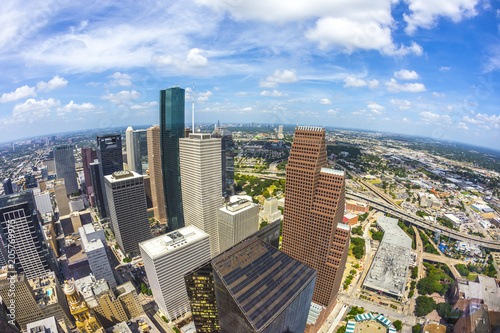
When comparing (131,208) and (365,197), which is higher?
(131,208)

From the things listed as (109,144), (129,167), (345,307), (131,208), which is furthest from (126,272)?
(129,167)

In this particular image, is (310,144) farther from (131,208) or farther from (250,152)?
(250,152)

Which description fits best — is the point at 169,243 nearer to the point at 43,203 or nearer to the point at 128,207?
the point at 128,207

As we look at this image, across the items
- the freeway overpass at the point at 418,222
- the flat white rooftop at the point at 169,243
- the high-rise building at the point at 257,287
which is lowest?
the freeway overpass at the point at 418,222

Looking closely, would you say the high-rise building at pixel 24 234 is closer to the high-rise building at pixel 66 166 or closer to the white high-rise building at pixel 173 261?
the white high-rise building at pixel 173 261

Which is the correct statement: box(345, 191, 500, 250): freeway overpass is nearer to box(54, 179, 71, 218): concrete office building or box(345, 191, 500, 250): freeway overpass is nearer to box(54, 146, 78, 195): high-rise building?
box(54, 179, 71, 218): concrete office building

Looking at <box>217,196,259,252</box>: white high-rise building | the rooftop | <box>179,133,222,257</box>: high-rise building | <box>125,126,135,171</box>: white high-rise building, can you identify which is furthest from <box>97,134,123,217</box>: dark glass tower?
the rooftop

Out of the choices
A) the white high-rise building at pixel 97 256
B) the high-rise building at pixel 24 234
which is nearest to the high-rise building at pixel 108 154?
the white high-rise building at pixel 97 256
